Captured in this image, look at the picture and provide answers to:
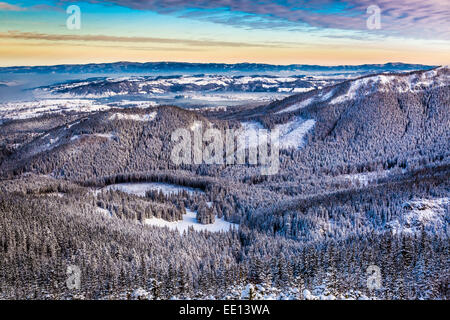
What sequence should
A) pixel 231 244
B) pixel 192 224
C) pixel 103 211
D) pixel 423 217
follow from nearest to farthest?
pixel 231 244, pixel 423 217, pixel 103 211, pixel 192 224

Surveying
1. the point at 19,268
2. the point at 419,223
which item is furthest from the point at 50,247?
the point at 419,223

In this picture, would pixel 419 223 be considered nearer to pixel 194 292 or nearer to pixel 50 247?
pixel 194 292

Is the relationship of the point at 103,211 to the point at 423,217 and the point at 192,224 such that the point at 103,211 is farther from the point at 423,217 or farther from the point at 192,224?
the point at 423,217

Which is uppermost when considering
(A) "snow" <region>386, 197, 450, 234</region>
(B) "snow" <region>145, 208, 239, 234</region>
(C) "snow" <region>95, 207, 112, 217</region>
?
(A) "snow" <region>386, 197, 450, 234</region>

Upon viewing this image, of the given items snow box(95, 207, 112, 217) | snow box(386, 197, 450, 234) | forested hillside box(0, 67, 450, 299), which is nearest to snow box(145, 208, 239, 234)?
forested hillside box(0, 67, 450, 299)

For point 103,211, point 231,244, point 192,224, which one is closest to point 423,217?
point 231,244

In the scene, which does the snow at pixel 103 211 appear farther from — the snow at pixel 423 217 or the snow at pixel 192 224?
the snow at pixel 423 217

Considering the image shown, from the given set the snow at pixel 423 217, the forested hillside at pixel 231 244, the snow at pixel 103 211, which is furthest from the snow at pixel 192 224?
the snow at pixel 423 217

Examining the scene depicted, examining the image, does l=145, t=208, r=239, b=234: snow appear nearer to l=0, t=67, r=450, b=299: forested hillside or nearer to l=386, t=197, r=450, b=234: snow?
l=0, t=67, r=450, b=299: forested hillside

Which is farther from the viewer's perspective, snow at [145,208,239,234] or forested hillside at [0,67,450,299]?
snow at [145,208,239,234]

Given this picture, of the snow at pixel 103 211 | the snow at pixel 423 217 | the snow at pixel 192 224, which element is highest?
the snow at pixel 423 217
